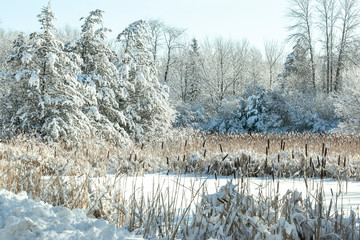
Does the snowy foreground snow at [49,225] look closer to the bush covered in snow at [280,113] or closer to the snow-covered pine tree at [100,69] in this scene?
the snow-covered pine tree at [100,69]

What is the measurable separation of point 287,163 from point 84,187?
4.91m

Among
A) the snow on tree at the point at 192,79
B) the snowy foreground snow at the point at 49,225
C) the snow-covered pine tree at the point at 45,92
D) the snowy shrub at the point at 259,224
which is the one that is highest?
the snow on tree at the point at 192,79

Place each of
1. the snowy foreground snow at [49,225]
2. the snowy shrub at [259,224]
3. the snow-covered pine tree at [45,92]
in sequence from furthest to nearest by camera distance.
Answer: the snow-covered pine tree at [45,92]
the snowy shrub at [259,224]
the snowy foreground snow at [49,225]

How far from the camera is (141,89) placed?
12852mm

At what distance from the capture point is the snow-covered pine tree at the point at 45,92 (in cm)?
920

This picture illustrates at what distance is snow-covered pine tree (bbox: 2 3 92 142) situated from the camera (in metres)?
9.20

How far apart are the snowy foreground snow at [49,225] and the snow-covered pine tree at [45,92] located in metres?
7.56

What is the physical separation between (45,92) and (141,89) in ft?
13.4

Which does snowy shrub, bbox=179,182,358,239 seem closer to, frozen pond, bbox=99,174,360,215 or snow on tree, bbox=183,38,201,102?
frozen pond, bbox=99,174,360,215

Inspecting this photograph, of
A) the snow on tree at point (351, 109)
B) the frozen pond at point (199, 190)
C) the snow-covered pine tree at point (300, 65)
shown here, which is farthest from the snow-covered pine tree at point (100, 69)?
the snow-covered pine tree at point (300, 65)

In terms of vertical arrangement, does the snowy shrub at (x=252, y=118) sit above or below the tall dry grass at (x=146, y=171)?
above

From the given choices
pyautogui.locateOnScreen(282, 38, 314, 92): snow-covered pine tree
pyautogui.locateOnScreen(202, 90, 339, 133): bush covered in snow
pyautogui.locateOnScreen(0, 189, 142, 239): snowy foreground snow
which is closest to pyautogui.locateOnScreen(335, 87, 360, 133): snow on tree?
pyautogui.locateOnScreen(202, 90, 339, 133): bush covered in snow

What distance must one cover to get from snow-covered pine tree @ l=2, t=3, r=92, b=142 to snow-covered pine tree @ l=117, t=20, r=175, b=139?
295 centimetres

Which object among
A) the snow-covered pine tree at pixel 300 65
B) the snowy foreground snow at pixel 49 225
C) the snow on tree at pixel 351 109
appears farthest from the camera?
the snow-covered pine tree at pixel 300 65
